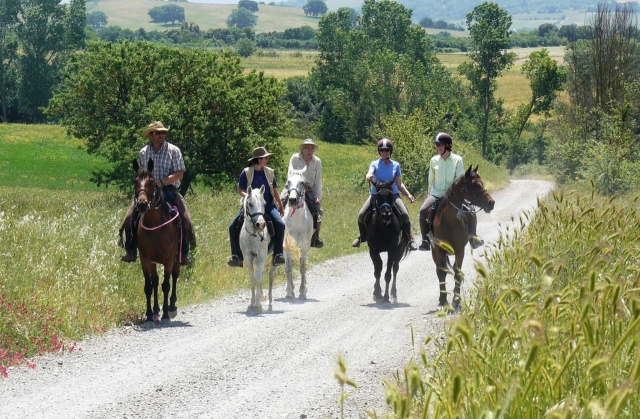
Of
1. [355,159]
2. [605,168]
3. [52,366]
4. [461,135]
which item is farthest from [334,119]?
[52,366]

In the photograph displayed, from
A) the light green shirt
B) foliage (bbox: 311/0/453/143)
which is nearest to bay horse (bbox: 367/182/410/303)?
the light green shirt

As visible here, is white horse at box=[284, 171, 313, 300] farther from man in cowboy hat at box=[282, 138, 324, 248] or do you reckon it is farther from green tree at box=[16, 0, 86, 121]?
green tree at box=[16, 0, 86, 121]

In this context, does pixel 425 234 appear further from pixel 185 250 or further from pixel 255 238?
pixel 185 250

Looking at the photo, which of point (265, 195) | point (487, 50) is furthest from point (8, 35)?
point (265, 195)

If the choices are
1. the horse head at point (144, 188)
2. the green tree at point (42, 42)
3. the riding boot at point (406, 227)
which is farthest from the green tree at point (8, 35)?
the horse head at point (144, 188)

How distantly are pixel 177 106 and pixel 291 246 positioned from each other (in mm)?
22868

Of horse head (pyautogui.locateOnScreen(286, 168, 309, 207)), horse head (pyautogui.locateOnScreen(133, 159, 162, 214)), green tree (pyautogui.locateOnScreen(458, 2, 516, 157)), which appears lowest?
horse head (pyautogui.locateOnScreen(286, 168, 309, 207))

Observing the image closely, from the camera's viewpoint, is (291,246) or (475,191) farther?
(291,246)

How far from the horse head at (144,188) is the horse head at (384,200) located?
3849 millimetres

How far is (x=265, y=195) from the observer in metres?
14.1

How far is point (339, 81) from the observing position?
92750mm

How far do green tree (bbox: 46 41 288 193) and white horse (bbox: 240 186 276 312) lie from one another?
73.9 ft

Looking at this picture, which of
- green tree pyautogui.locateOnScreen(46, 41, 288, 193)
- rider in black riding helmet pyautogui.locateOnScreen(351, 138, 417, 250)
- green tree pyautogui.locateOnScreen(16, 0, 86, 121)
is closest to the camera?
rider in black riding helmet pyautogui.locateOnScreen(351, 138, 417, 250)

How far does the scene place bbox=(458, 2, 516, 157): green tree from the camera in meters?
78.5
